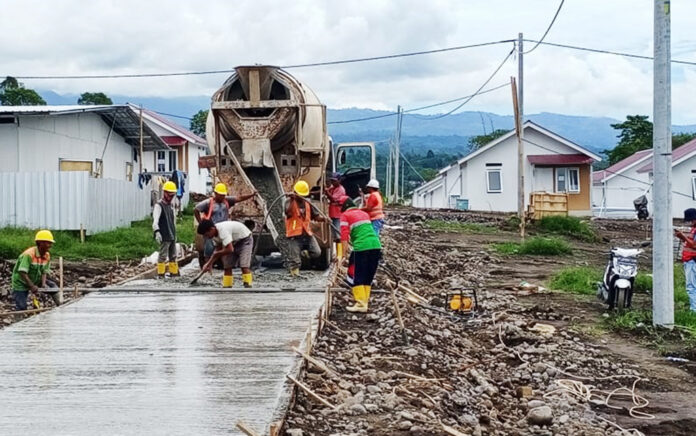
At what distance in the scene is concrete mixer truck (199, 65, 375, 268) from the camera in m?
14.6

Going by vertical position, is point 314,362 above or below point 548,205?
below

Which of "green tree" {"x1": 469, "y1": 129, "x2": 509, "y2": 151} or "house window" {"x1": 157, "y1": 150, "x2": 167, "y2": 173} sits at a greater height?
"green tree" {"x1": 469, "y1": 129, "x2": 509, "y2": 151}

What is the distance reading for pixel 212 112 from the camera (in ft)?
48.5

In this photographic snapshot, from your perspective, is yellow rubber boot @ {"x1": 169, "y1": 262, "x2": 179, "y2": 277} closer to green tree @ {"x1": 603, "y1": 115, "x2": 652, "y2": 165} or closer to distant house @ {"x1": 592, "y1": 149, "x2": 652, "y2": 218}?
distant house @ {"x1": 592, "y1": 149, "x2": 652, "y2": 218}

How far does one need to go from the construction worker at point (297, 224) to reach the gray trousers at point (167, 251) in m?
1.81

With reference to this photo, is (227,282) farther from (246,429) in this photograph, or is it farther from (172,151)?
(172,151)

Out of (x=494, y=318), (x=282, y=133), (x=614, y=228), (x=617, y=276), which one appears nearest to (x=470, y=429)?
(x=494, y=318)

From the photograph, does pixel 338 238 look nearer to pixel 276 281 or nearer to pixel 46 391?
pixel 276 281

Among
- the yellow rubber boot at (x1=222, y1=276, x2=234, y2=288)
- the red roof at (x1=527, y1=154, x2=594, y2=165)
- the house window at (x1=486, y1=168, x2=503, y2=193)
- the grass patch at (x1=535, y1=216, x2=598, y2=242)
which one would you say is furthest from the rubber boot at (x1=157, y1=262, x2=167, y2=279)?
the house window at (x1=486, y1=168, x2=503, y2=193)

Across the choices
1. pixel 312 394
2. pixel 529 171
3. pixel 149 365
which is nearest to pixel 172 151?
pixel 529 171

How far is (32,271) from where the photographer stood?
1187 cm

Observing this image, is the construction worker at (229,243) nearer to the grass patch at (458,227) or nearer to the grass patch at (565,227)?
the grass patch at (458,227)

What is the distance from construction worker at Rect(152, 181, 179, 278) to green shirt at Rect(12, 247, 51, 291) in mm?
2027

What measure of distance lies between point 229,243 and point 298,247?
6.71 ft
